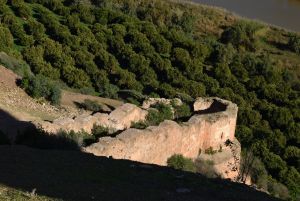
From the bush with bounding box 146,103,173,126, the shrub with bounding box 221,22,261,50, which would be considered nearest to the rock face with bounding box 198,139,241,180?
the bush with bounding box 146,103,173,126

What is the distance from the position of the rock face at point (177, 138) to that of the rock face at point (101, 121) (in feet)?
3.61

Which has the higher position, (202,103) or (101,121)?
(101,121)

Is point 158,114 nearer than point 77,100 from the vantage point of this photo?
Yes

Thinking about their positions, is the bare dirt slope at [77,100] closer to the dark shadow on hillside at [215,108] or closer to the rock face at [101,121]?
the dark shadow on hillside at [215,108]

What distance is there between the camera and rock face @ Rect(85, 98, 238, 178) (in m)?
13.2

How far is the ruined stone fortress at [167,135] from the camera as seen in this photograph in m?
13.4

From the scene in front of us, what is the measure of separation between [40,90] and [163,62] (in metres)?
10.1

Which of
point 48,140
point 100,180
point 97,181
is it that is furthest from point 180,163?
point 97,181

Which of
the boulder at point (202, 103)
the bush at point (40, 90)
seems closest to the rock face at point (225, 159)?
the boulder at point (202, 103)

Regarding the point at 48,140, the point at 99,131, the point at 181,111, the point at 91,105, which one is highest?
the point at 48,140

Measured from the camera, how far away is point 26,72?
78.2ft

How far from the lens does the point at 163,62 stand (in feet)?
97.6

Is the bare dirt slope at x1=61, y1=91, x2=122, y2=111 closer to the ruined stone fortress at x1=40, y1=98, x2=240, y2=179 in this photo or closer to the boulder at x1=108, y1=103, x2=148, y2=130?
the ruined stone fortress at x1=40, y1=98, x2=240, y2=179

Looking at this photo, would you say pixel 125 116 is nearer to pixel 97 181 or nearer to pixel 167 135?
pixel 167 135
